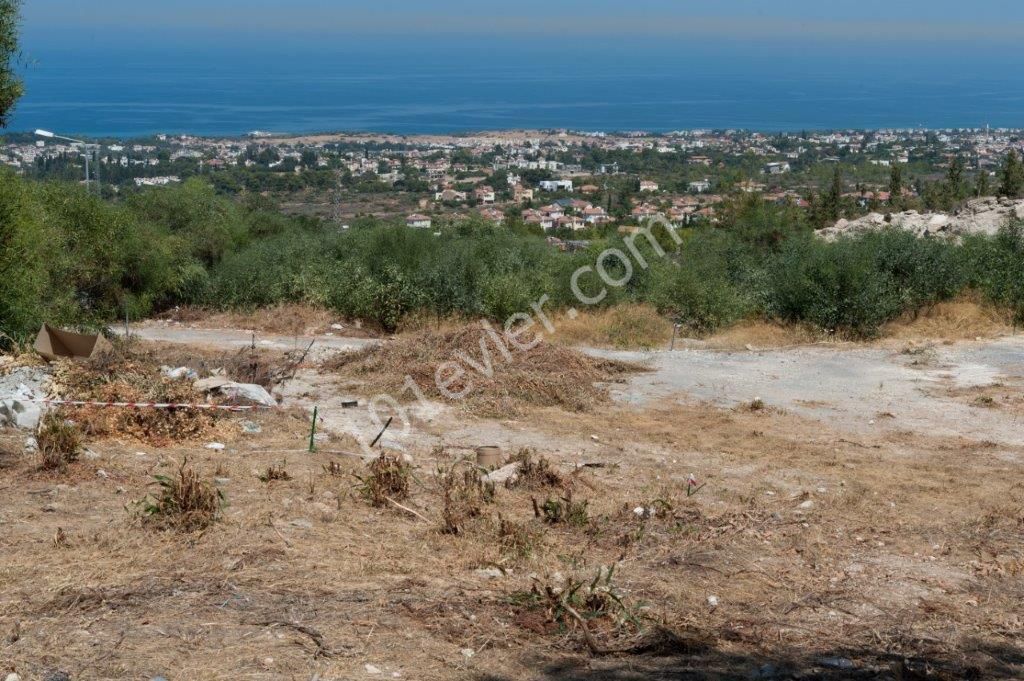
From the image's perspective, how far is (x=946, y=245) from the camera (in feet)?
61.6

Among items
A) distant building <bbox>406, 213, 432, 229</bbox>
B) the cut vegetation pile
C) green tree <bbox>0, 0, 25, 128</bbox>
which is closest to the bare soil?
the cut vegetation pile

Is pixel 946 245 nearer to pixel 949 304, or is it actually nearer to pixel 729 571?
pixel 949 304

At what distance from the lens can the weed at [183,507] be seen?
20.2ft

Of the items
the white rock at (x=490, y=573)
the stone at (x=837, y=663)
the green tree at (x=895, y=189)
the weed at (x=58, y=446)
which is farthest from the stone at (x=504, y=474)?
the green tree at (x=895, y=189)

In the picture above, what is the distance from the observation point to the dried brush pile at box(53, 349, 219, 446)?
8820 mm

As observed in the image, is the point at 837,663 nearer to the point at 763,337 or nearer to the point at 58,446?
the point at 58,446

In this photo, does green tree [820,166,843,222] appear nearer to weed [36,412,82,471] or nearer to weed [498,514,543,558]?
weed [498,514,543,558]

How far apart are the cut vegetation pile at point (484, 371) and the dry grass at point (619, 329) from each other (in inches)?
121

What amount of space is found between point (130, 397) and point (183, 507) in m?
3.56

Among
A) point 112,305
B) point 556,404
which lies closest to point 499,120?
point 112,305

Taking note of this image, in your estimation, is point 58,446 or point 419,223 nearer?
point 58,446

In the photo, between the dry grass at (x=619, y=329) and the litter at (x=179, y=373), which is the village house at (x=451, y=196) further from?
the litter at (x=179, y=373)

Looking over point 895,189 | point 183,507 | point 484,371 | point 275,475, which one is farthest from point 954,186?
point 183,507

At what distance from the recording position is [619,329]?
17.2 metres
